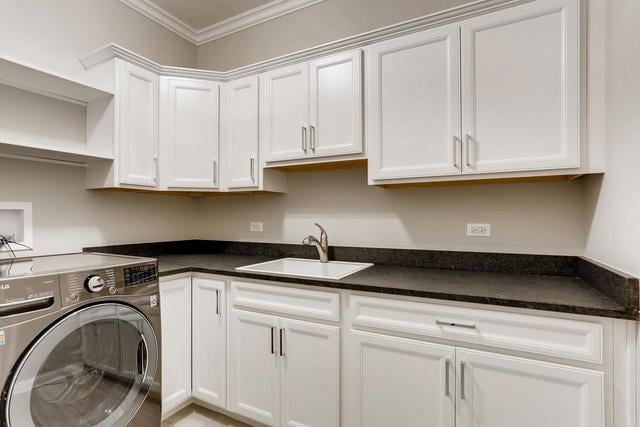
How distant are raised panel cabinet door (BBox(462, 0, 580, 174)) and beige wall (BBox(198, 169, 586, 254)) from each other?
0.35 meters

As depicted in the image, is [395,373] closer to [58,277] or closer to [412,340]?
[412,340]

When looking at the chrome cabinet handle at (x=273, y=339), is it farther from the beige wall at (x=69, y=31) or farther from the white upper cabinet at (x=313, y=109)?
the beige wall at (x=69, y=31)

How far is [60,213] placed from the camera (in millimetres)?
2035

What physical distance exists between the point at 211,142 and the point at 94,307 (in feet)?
4.54

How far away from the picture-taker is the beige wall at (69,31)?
184 cm

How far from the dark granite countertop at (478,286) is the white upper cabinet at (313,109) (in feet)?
2.49

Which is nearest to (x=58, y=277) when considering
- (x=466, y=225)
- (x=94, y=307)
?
(x=94, y=307)

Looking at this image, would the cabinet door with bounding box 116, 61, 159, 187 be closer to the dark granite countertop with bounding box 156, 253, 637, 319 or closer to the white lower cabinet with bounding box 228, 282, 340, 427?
the dark granite countertop with bounding box 156, 253, 637, 319

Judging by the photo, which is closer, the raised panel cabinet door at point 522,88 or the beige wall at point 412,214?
the raised panel cabinet door at point 522,88

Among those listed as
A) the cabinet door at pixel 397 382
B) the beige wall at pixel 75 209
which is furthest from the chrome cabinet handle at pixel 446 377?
the beige wall at pixel 75 209

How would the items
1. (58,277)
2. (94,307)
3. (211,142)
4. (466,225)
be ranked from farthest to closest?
(211,142), (466,225), (94,307), (58,277)

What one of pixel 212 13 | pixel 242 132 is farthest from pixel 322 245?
pixel 212 13

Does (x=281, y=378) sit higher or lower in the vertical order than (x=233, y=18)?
lower

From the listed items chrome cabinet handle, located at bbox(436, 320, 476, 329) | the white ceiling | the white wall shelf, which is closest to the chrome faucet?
chrome cabinet handle, located at bbox(436, 320, 476, 329)
